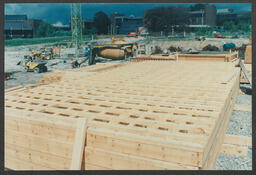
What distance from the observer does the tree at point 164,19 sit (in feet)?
278

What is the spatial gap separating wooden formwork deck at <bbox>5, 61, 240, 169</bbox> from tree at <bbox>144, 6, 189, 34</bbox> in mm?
80758

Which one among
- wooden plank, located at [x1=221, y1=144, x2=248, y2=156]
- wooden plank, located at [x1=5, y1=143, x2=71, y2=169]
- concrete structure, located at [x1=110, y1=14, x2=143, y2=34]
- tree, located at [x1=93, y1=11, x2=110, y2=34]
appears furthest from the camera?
concrete structure, located at [x1=110, y1=14, x2=143, y2=34]

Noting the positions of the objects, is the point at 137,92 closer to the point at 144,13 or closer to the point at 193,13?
the point at 144,13

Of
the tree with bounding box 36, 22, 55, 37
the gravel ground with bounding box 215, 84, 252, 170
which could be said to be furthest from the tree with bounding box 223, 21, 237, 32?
the gravel ground with bounding box 215, 84, 252, 170

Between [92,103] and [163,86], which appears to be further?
[163,86]

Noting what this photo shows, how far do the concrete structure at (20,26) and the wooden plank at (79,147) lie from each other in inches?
2313

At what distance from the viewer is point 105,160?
11.8 ft

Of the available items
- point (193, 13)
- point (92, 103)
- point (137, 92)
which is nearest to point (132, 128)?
point (92, 103)

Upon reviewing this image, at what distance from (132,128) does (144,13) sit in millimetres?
96327

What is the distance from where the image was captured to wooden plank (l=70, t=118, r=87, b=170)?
3.61 metres

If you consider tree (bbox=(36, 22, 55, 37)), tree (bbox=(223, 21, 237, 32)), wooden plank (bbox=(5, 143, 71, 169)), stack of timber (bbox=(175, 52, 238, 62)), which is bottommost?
wooden plank (bbox=(5, 143, 71, 169))

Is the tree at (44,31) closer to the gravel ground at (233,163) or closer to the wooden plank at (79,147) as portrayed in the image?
the gravel ground at (233,163)

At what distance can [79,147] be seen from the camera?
366cm

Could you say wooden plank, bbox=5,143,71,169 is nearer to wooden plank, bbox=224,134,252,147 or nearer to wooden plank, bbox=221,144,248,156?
wooden plank, bbox=221,144,248,156
